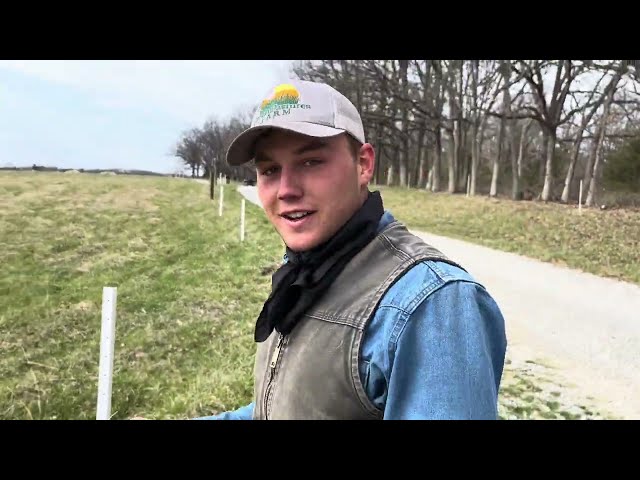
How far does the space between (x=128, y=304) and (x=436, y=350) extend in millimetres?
7781

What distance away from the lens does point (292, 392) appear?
1.14 metres

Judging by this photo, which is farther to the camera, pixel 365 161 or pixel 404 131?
pixel 404 131

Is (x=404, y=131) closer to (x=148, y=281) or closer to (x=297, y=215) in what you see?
(x=148, y=281)

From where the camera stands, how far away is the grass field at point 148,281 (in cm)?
488

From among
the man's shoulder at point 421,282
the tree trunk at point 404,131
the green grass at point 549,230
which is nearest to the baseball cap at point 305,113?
the man's shoulder at point 421,282

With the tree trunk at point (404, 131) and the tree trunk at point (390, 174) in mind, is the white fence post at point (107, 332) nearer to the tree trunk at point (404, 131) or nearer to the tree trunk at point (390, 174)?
the tree trunk at point (404, 131)

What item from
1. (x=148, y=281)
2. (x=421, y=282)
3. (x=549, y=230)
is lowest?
(x=148, y=281)

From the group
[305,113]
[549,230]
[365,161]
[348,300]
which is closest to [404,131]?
[549,230]

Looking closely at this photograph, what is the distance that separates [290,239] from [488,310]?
1.63ft

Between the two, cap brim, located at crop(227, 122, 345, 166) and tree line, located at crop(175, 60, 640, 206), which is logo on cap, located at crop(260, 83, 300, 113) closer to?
cap brim, located at crop(227, 122, 345, 166)

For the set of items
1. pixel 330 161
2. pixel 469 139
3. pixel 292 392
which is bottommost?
pixel 292 392

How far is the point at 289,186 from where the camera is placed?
47.7 inches
